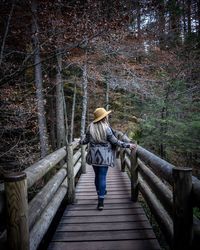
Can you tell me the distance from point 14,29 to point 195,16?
17.3m

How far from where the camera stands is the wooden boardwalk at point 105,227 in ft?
12.4

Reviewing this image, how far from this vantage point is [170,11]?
1905cm

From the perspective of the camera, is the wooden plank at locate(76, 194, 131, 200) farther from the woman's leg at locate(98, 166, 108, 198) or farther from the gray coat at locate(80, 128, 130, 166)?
the gray coat at locate(80, 128, 130, 166)

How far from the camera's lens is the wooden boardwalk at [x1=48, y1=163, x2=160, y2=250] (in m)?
3.77

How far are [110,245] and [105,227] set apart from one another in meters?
0.66

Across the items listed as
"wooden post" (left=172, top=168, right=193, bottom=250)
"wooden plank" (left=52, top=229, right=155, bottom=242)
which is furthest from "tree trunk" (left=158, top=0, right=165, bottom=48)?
"wooden post" (left=172, top=168, right=193, bottom=250)

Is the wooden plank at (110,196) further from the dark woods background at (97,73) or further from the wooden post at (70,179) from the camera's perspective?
the dark woods background at (97,73)

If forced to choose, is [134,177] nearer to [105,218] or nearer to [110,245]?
[105,218]

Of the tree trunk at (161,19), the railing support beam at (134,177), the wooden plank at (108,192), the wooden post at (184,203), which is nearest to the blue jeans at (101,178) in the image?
the railing support beam at (134,177)

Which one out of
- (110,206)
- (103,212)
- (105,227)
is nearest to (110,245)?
(105,227)

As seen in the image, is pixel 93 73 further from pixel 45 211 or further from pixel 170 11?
pixel 45 211

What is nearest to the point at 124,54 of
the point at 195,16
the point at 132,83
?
the point at 132,83

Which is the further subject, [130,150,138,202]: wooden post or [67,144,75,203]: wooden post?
[67,144,75,203]: wooden post

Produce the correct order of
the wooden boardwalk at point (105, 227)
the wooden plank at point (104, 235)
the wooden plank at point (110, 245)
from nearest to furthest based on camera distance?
the wooden plank at point (110, 245) < the wooden boardwalk at point (105, 227) < the wooden plank at point (104, 235)
